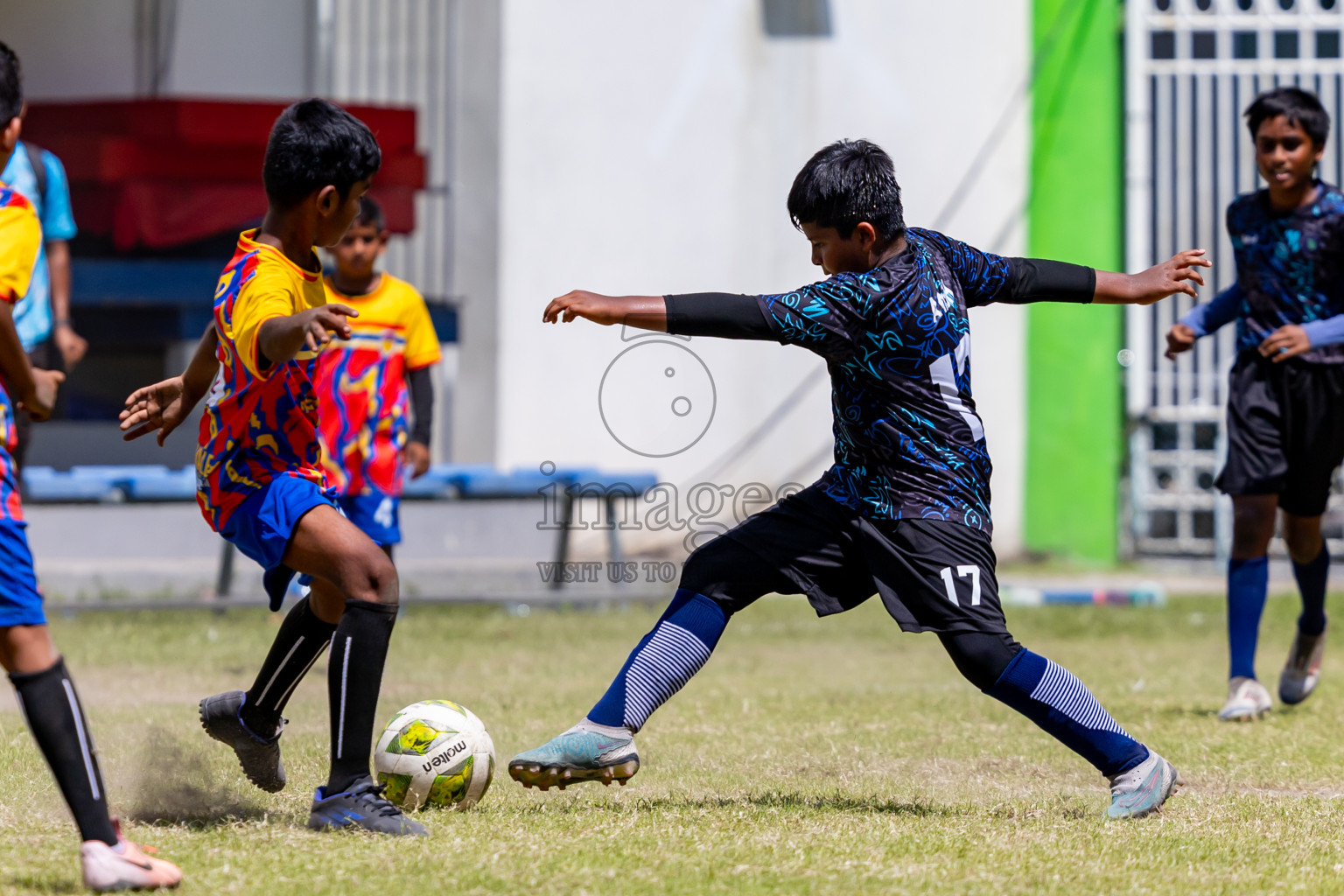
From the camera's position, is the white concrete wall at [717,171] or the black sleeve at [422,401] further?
the white concrete wall at [717,171]

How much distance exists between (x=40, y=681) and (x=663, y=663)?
4.64 ft

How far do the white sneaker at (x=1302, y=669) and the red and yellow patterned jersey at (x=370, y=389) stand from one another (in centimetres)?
337

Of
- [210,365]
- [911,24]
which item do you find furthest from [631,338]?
[210,365]

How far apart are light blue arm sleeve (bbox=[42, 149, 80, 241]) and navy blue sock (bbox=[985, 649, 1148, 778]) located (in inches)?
186

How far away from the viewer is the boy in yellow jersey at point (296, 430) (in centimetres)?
343

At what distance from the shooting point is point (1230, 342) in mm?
11555

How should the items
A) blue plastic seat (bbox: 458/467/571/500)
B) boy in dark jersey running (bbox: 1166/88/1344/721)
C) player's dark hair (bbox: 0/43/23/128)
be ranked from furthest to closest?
blue plastic seat (bbox: 458/467/571/500), boy in dark jersey running (bbox: 1166/88/1344/721), player's dark hair (bbox: 0/43/23/128)

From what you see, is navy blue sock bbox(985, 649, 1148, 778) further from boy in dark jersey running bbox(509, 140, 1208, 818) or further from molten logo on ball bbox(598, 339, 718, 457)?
molten logo on ball bbox(598, 339, 718, 457)

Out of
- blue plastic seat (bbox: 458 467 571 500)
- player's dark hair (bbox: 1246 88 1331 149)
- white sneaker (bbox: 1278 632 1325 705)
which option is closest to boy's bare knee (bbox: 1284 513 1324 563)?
white sneaker (bbox: 1278 632 1325 705)

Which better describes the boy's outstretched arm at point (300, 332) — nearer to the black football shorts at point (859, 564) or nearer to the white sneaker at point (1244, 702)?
the black football shorts at point (859, 564)

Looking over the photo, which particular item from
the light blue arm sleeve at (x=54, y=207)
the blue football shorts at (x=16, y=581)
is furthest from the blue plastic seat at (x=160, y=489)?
the blue football shorts at (x=16, y=581)

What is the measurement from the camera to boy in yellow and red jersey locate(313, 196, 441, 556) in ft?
19.9

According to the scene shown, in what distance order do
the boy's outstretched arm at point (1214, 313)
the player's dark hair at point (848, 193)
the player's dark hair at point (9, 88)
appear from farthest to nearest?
the boy's outstretched arm at point (1214, 313)
the player's dark hair at point (848, 193)
the player's dark hair at point (9, 88)

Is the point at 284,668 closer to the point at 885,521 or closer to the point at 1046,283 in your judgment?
the point at 885,521
